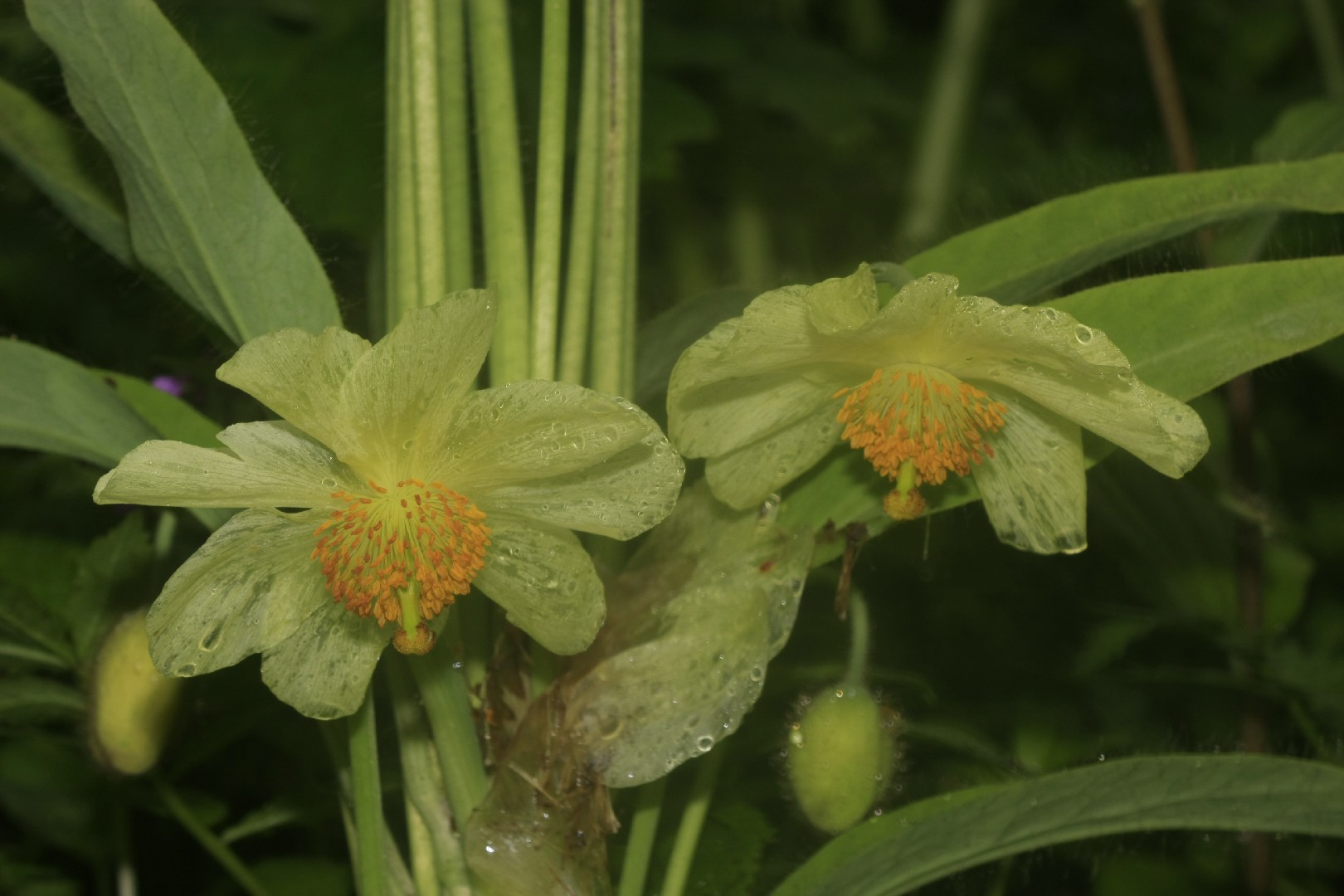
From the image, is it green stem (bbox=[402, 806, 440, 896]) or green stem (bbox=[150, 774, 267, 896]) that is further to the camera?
green stem (bbox=[150, 774, 267, 896])

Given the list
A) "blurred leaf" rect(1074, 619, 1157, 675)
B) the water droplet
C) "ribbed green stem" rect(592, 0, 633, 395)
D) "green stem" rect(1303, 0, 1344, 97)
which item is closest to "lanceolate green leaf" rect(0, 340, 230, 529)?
the water droplet

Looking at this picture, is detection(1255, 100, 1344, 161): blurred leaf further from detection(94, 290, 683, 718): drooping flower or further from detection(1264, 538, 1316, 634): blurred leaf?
detection(94, 290, 683, 718): drooping flower

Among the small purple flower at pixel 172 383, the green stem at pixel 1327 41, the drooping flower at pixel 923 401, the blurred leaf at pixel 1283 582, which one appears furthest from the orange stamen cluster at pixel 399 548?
the green stem at pixel 1327 41

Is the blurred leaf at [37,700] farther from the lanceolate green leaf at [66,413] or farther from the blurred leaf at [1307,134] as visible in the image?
the blurred leaf at [1307,134]

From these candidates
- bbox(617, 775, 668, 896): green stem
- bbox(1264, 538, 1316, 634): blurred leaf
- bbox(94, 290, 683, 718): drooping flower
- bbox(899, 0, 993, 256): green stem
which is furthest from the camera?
bbox(899, 0, 993, 256): green stem

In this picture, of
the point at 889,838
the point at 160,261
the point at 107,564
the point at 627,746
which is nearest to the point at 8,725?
the point at 107,564

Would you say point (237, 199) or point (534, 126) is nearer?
point (237, 199)

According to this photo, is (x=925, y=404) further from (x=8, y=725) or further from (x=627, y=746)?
(x=8, y=725)
